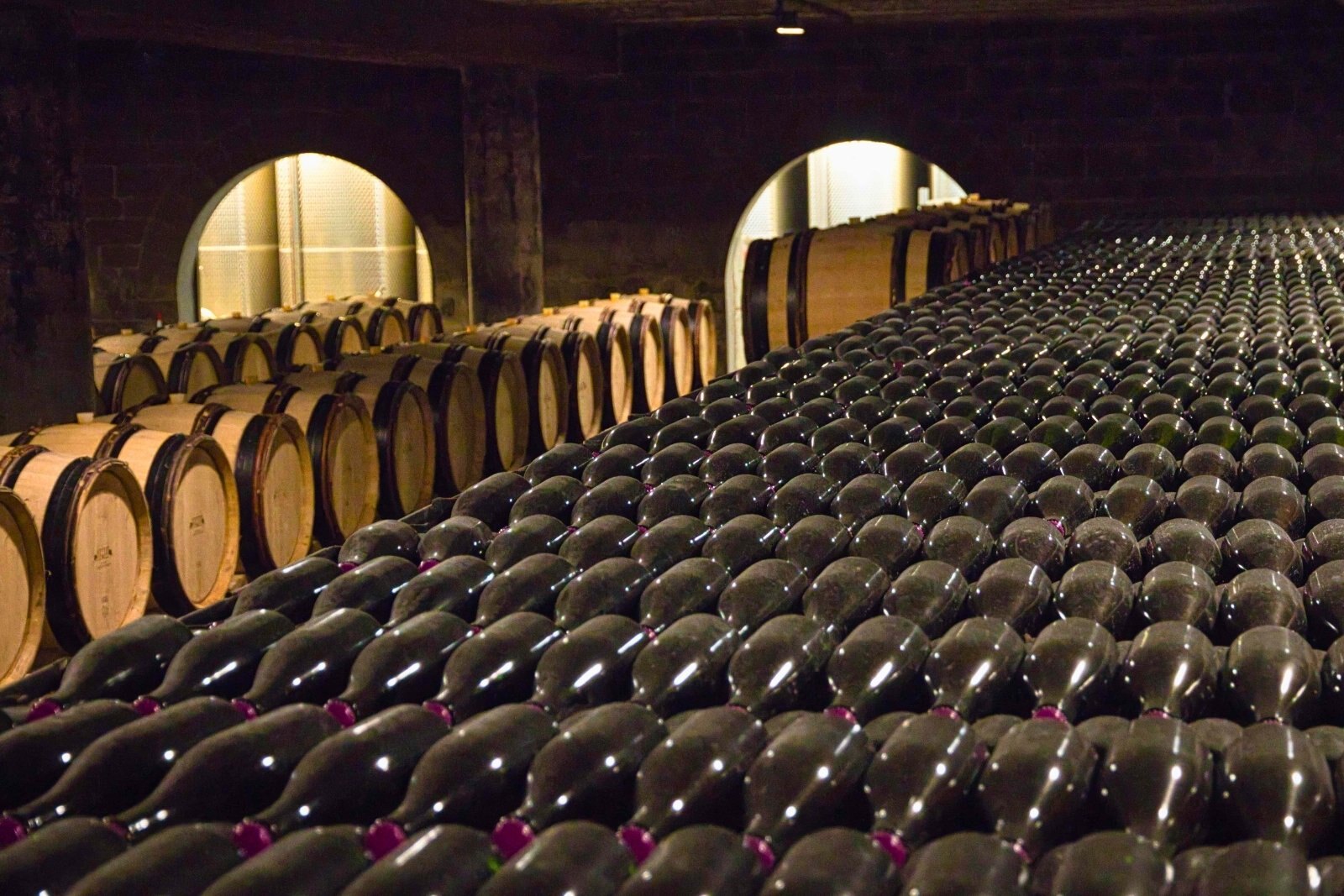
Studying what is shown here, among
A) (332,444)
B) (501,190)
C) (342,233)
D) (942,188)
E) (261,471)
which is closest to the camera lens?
(261,471)

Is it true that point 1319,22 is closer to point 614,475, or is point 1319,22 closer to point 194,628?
point 614,475

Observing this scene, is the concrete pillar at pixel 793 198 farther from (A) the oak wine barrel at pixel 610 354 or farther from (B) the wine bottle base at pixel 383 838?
(B) the wine bottle base at pixel 383 838

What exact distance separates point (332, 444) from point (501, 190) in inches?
278

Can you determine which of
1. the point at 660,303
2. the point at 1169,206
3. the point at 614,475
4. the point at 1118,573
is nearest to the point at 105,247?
the point at 660,303

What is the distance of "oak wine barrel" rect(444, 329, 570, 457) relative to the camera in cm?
883

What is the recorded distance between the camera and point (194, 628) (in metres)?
2.02

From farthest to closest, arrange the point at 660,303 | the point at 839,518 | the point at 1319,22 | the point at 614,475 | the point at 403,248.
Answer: the point at 403,248 < the point at 1319,22 < the point at 660,303 < the point at 614,475 < the point at 839,518

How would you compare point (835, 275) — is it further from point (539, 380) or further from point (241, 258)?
point (241, 258)

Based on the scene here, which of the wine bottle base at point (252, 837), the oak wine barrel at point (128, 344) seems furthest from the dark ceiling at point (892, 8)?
the wine bottle base at point (252, 837)

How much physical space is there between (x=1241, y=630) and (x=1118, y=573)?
8.5 inches

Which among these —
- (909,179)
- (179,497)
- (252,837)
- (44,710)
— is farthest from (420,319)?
(252,837)

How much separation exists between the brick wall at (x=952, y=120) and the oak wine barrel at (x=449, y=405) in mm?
7469

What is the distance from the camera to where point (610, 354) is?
10102 mm

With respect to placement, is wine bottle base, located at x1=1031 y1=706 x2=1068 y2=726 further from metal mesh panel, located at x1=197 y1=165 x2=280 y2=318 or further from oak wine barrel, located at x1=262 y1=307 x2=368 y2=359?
metal mesh panel, located at x1=197 y1=165 x2=280 y2=318
